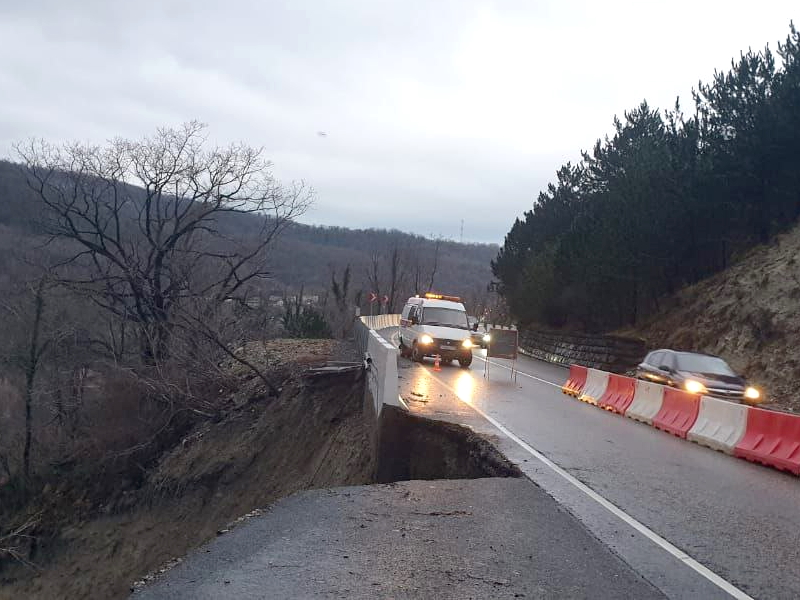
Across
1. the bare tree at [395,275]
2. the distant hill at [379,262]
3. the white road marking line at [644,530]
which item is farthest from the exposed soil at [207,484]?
the bare tree at [395,275]

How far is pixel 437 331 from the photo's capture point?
1038 inches

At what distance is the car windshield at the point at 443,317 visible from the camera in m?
27.1

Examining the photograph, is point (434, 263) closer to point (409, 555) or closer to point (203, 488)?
point (203, 488)

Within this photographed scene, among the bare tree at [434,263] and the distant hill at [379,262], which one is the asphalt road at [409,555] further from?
the bare tree at [434,263]

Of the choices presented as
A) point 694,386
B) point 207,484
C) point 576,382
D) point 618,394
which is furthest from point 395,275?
point 694,386

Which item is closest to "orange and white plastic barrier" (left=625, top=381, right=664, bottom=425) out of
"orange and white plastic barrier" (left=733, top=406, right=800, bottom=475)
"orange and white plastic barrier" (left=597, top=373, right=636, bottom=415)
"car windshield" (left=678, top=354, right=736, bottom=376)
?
"orange and white plastic barrier" (left=597, top=373, right=636, bottom=415)

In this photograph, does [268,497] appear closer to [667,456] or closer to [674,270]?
[667,456]

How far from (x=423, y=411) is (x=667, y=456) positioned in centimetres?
437

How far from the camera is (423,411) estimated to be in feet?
45.8

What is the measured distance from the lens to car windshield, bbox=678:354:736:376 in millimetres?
18297

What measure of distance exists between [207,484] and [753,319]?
18797mm

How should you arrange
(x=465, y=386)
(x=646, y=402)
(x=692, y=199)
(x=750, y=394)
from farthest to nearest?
(x=692, y=199) → (x=465, y=386) → (x=750, y=394) → (x=646, y=402)

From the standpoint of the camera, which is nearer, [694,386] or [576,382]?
[694,386]

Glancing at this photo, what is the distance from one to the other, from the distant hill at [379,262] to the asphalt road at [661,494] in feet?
156
